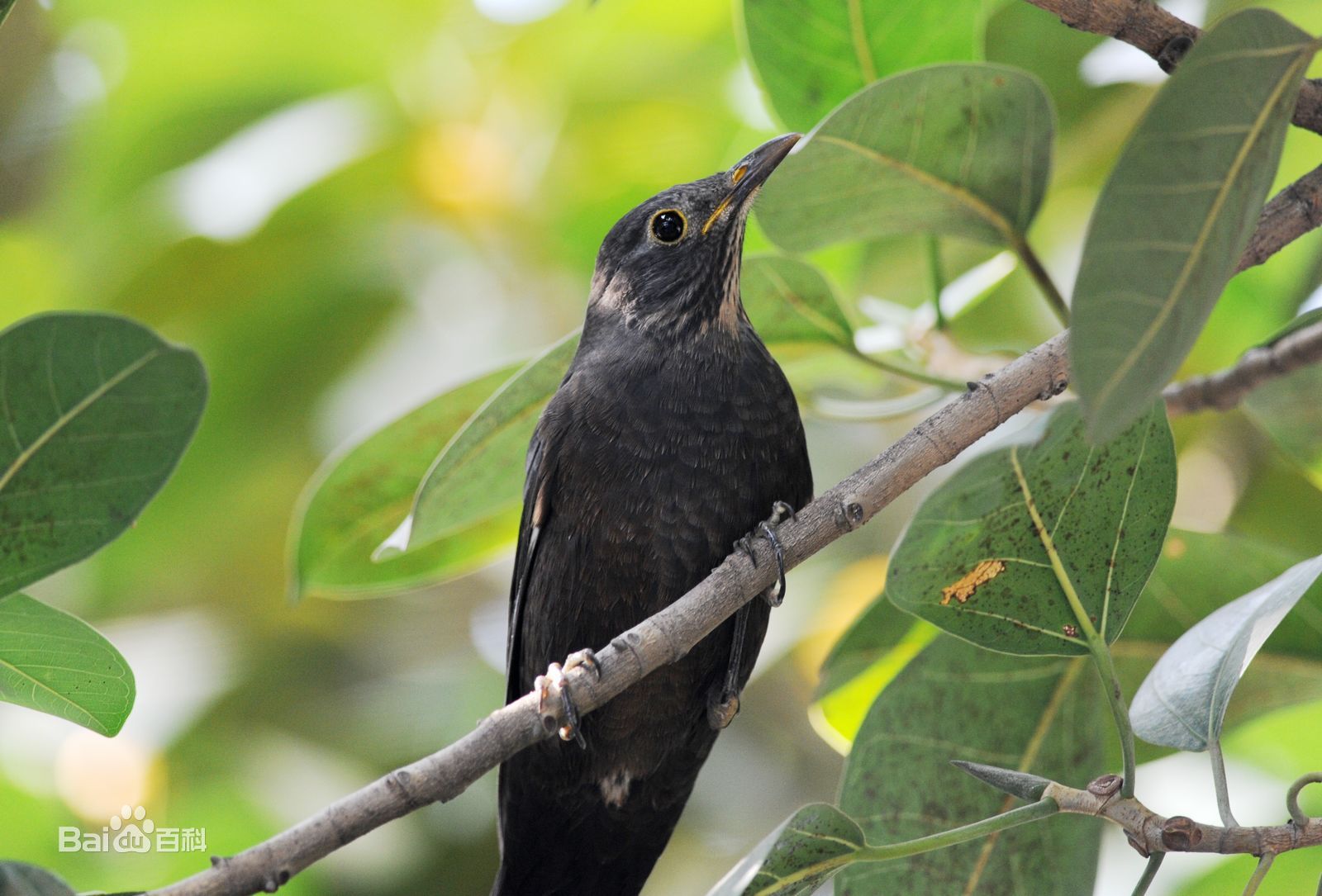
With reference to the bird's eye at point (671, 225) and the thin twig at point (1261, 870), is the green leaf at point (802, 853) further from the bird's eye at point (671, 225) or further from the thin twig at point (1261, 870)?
→ the bird's eye at point (671, 225)

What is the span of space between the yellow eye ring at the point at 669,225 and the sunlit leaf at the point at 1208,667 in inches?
69.8

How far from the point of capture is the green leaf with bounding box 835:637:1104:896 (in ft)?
7.88

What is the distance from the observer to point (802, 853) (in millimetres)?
1929

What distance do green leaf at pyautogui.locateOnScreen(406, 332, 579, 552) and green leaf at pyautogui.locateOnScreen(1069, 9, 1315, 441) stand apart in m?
1.43

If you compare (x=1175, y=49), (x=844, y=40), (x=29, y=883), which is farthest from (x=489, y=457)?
(x=1175, y=49)

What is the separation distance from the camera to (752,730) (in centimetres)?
487

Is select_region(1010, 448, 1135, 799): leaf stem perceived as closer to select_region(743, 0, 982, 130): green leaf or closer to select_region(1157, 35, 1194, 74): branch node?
select_region(1157, 35, 1194, 74): branch node

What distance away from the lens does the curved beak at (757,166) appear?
3033 mm

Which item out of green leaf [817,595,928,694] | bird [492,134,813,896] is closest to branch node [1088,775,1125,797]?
bird [492,134,813,896]

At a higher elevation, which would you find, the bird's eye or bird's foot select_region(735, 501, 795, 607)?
the bird's eye

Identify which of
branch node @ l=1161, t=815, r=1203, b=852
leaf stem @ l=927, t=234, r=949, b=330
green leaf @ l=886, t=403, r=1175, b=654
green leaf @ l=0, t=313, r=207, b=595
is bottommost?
branch node @ l=1161, t=815, r=1203, b=852

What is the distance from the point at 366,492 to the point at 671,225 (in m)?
1.14

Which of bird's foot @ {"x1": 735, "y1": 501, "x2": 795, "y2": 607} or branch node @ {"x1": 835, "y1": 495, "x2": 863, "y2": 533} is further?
bird's foot @ {"x1": 735, "y1": 501, "x2": 795, "y2": 607}

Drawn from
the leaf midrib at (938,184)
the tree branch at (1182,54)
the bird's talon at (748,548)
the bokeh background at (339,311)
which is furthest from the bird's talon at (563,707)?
the bokeh background at (339,311)
